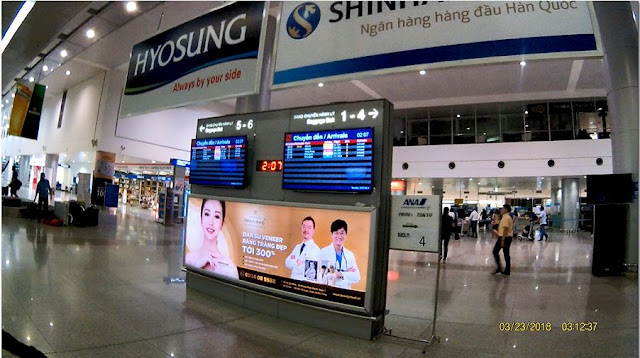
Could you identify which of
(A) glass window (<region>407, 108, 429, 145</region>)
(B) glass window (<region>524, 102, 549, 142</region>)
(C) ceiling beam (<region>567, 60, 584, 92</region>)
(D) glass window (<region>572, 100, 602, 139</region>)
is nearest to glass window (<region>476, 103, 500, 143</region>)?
(B) glass window (<region>524, 102, 549, 142</region>)

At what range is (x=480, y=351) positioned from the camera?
3.94 m

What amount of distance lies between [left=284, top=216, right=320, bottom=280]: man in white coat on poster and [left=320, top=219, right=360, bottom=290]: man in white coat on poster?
0.14m

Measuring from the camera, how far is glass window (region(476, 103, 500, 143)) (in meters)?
21.7

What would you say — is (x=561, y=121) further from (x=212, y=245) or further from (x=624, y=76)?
(x=212, y=245)

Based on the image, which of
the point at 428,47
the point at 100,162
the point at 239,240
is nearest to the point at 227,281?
the point at 239,240

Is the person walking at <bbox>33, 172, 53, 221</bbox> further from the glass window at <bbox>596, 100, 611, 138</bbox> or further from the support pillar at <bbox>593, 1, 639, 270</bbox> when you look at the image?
the glass window at <bbox>596, 100, 611, 138</bbox>

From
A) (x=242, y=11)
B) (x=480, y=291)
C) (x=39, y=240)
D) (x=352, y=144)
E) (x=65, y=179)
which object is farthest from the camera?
(x=65, y=179)

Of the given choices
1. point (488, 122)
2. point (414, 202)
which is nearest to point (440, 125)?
point (488, 122)

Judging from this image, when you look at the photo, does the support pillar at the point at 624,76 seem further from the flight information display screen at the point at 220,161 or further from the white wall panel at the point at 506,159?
the white wall panel at the point at 506,159

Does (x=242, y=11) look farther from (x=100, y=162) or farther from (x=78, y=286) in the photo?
(x=100, y=162)

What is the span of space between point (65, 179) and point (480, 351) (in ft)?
139

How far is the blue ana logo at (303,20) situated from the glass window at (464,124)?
21115 mm

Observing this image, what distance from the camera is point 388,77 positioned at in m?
17.9

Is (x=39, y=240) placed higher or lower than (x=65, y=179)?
lower
